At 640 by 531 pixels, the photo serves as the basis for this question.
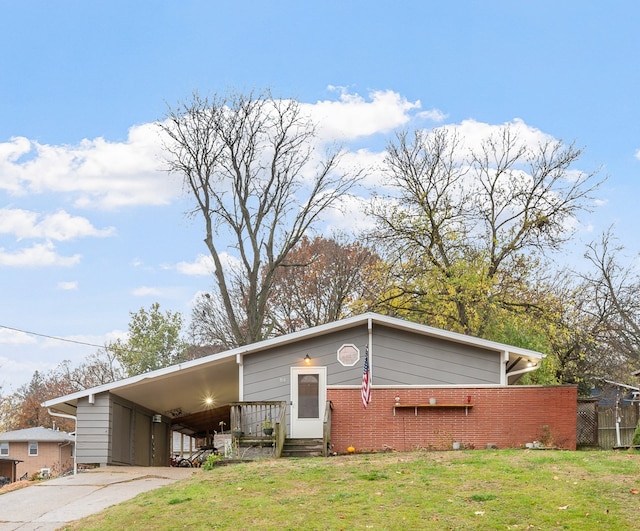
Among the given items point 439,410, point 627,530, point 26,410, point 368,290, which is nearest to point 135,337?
point 26,410

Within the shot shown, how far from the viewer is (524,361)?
24.1 metres

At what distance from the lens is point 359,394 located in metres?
20.5

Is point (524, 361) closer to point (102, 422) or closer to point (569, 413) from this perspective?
point (569, 413)

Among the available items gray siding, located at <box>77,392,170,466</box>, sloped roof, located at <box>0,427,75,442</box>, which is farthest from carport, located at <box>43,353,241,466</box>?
sloped roof, located at <box>0,427,75,442</box>

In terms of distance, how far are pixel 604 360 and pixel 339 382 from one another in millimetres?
24392

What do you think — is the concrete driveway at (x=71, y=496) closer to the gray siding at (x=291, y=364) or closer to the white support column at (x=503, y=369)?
the gray siding at (x=291, y=364)

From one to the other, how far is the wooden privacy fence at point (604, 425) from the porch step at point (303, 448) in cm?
1235

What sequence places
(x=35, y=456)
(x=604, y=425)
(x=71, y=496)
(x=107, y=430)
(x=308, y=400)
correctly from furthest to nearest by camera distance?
(x=35, y=456) < (x=604, y=425) < (x=107, y=430) < (x=308, y=400) < (x=71, y=496)

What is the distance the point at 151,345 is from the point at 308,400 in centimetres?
3678

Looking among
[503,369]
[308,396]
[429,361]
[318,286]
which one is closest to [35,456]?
[318,286]

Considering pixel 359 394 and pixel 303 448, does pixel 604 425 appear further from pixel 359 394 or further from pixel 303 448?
pixel 303 448

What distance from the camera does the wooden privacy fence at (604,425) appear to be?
2916 cm

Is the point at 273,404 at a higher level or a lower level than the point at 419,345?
lower

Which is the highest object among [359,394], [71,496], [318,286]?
[318,286]
